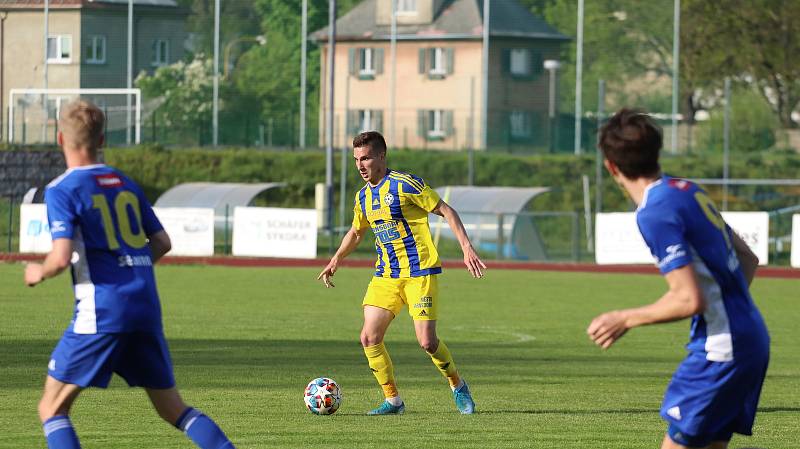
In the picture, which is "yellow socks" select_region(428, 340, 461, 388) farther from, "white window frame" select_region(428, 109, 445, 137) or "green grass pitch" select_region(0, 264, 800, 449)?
"white window frame" select_region(428, 109, 445, 137)

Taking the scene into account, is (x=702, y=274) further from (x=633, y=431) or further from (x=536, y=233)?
(x=536, y=233)

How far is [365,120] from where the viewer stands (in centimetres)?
5791

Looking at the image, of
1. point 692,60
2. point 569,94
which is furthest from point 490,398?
point 569,94

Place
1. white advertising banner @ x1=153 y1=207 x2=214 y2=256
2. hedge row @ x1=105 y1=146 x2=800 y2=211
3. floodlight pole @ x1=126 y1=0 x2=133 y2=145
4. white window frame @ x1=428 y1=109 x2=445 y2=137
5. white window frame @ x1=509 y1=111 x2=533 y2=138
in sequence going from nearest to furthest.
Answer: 1. white advertising banner @ x1=153 y1=207 x2=214 y2=256
2. hedge row @ x1=105 y1=146 x2=800 y2=211
3. white window frame @ x1=509 y1=111 x2=533 y2=138
4. floodlight pole @ x1=126 y1=0 x2=133 y2=145
5. white window frame @ x1=428 y1=109 x2=445 y2=137

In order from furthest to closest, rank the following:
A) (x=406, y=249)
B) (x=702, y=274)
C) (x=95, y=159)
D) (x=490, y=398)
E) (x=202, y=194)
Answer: (x=202, y=194)
(x=490, y=398)
(x=406, y=249)
(x=95, y=159)
(x=702, y=274)

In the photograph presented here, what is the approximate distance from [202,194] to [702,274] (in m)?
37.5

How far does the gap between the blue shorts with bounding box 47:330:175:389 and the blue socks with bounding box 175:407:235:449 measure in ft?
0.60

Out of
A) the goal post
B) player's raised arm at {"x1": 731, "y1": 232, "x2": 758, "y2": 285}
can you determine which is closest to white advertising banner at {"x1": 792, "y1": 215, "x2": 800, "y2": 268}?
the goal post

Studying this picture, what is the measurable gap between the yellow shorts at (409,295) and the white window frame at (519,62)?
162 feet

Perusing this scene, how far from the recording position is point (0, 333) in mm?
18141

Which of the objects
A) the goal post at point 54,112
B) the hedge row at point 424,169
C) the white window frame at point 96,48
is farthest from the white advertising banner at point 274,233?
the white window frame at point 96,48

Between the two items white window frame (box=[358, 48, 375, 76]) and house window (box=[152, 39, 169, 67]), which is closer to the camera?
house window (box=[152, 39, 169, 67])

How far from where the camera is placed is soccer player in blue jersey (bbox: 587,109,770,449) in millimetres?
6105

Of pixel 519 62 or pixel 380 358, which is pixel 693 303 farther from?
pixel 519 62
